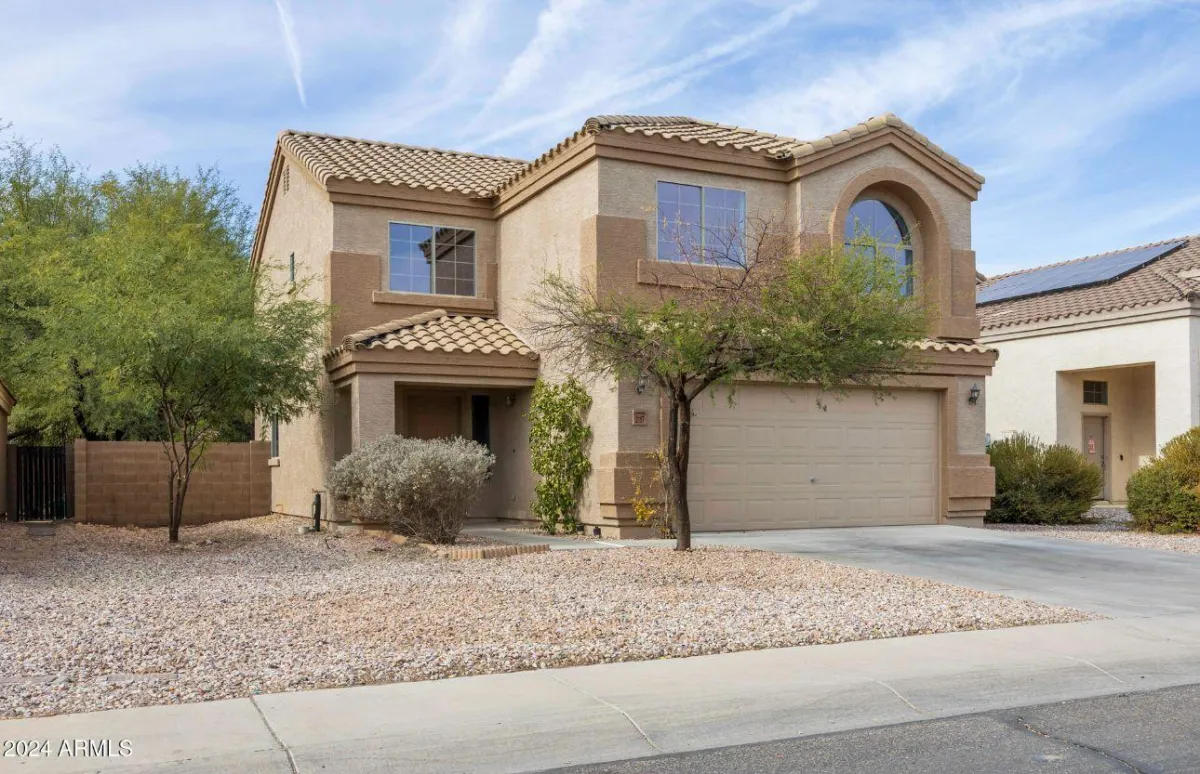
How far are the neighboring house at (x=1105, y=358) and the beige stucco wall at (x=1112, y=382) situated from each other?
0.02m

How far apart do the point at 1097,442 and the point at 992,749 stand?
2314 centimetres

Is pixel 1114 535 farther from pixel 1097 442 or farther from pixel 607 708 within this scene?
pixel 607 708

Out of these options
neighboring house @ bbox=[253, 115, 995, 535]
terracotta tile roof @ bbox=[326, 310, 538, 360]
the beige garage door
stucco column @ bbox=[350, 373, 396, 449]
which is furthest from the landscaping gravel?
stucco column @ bbox=[350, 373, 396, 449]

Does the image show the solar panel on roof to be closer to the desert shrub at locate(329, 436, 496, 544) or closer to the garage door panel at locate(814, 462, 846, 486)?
the garage door panel at locate(814, 462, 846, 486)

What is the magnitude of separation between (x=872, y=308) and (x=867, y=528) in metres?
6.61

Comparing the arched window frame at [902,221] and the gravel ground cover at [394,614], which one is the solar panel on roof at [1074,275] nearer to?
the arched window frame at [902,221]

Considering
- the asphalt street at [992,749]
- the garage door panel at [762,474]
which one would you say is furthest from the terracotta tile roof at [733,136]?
the asphalt street at [992,749]

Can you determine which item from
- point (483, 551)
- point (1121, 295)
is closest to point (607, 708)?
point (483, 551)

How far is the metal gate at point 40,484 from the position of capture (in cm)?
2314

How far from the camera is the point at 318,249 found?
20344 mm

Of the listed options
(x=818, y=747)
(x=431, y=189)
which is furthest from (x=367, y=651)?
(x=431, y=189)

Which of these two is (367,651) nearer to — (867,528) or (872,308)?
(872,308)

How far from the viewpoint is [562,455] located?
17578mm

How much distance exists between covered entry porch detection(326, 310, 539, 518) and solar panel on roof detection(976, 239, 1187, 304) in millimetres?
15234
